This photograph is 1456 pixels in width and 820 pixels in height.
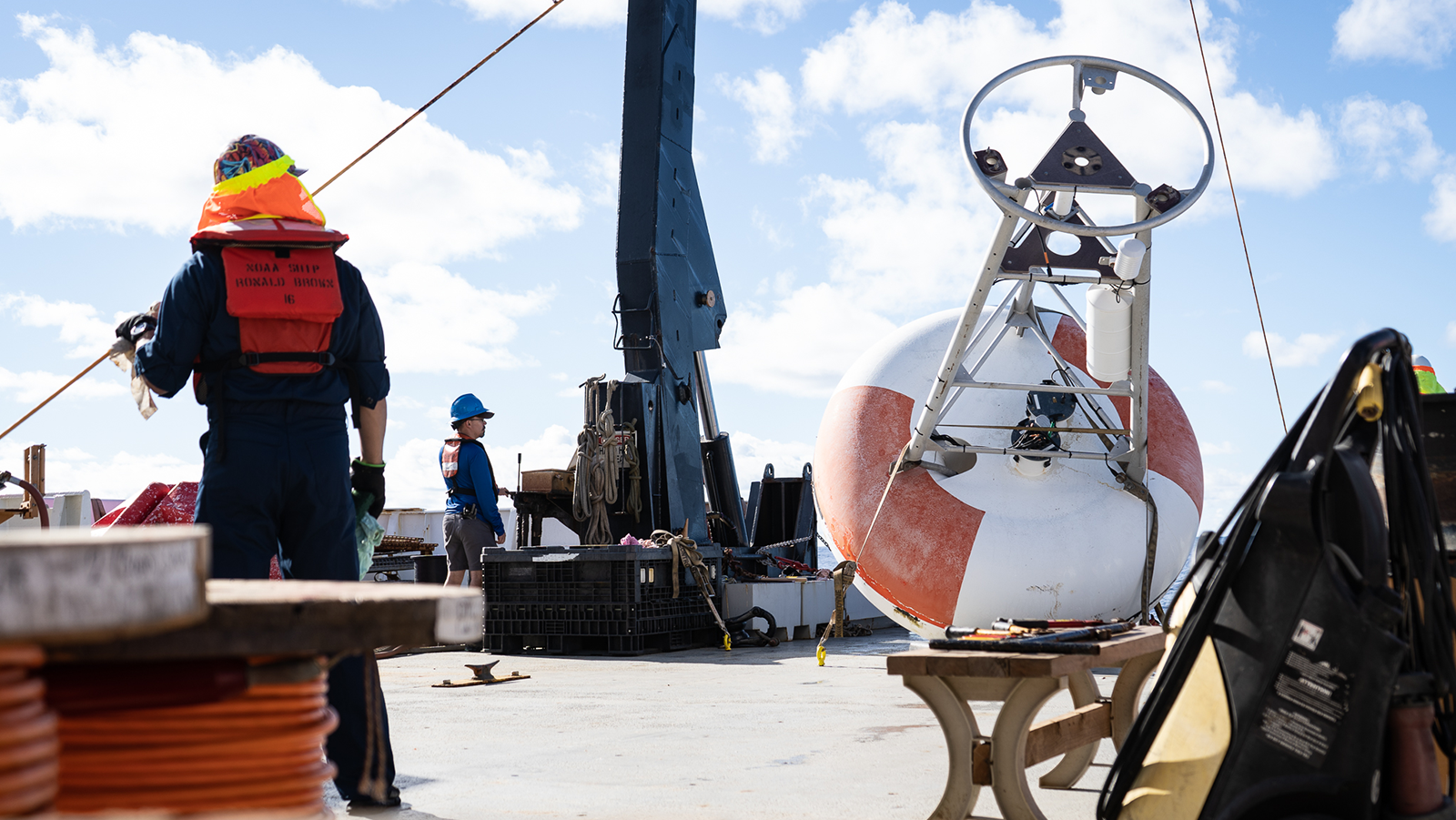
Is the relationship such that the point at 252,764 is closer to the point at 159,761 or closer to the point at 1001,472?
the point at 159,761

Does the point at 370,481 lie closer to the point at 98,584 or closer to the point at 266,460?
the point at 266,460

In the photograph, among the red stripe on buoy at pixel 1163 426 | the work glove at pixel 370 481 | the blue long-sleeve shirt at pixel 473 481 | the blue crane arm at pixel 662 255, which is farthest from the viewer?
the blue crane arm at pixel 662 255

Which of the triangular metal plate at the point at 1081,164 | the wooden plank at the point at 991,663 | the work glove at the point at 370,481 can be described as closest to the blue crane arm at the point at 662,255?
the triangular metal plate at the point at 1081,164

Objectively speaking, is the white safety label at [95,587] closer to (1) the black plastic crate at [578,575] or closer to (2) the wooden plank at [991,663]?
(2) the wooden plank at [991,663]

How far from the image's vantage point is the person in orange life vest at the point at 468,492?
7.85 meters

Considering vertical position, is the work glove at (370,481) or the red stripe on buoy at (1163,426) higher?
the red stripe on buoy at (1163,426)

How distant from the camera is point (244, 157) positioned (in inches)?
118

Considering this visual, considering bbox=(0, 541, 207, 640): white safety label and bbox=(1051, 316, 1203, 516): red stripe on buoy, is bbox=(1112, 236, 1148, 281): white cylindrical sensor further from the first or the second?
bbox=(0, 541, 207, 640): white safety label

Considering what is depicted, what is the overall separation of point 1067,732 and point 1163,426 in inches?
135

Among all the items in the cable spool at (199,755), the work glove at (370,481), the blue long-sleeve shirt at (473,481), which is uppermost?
the blue long-sleeve shirt at (473,481)

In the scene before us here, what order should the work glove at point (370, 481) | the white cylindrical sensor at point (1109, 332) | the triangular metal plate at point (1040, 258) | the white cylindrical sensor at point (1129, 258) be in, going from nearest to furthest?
the work glove at point (370, 481) → the white cylindrical sensor at point (1129, 258) → the triangular metal plate at point (1040, 258) → the white cylindrical sensor at point (1109, 332)

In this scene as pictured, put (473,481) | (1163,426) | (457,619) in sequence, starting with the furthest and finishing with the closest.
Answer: (473,481)
(1163,426)
(457,619)

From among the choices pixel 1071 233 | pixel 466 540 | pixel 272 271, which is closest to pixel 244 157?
pixel 272 271

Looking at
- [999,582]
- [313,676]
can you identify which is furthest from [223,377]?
[999,582]
